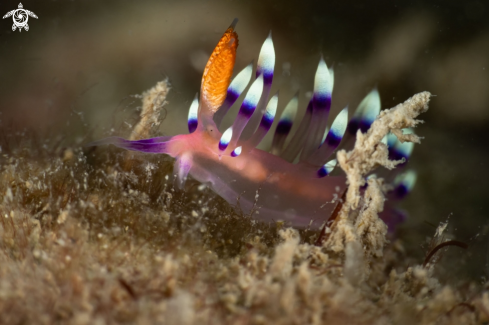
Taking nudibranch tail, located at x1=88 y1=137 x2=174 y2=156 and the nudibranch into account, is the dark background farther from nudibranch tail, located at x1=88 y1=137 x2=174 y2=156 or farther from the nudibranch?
the nudibranch

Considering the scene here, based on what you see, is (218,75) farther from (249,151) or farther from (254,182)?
(254,182)

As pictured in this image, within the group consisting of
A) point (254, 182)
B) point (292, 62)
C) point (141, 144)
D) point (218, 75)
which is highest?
point (292, 62)

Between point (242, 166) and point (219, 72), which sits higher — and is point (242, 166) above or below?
below

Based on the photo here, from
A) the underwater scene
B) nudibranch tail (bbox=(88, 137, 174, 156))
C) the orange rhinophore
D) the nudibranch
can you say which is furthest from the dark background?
the orange rhinophore

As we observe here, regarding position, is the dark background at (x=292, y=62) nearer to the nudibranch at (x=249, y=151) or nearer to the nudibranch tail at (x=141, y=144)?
the nudibranch tail at (x=141, y=144)

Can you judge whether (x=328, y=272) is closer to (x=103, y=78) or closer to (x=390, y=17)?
(x=390, y=17)

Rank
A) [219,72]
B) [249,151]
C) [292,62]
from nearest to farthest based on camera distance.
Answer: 1. [219,72]
2. [249,151]
3. [292,62]

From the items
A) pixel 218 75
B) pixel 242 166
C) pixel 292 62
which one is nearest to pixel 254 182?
pixel 242 166

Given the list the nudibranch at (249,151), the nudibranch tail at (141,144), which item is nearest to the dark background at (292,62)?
the nudibranch tail at (141,144)
